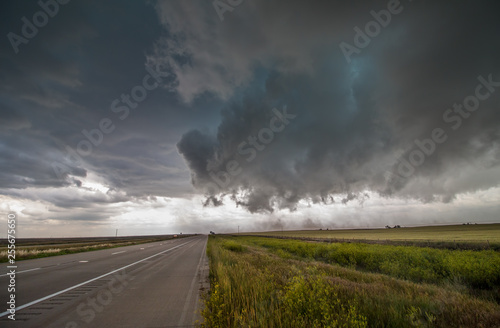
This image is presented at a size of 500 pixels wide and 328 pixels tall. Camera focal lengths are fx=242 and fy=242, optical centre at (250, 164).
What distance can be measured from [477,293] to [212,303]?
40.6 feet

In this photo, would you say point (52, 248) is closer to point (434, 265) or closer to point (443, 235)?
point (434, 265)

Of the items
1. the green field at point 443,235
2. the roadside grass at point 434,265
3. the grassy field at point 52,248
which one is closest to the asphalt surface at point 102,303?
the roadside grass at point 434,265

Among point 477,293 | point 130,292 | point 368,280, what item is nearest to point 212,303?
point 130,292

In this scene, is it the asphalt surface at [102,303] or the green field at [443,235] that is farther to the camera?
the green field at [443,235]

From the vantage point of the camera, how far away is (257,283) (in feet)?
23.7

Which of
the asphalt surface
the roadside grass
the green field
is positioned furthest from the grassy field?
the green field

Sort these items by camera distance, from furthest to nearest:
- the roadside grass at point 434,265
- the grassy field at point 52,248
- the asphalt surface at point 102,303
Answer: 1. the grassy field at point 52,248
2. the roadside grass at point 434,265
3. the asphalt surface at point 102,303

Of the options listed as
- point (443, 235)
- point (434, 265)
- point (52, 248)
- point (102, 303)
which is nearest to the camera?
point (102, 303)

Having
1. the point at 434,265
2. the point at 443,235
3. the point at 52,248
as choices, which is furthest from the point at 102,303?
the point at 443,235

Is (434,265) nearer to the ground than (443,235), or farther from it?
farther from it

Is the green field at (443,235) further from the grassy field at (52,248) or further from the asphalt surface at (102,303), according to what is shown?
the grassy field at (52,248)

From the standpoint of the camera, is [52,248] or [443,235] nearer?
[52,248]

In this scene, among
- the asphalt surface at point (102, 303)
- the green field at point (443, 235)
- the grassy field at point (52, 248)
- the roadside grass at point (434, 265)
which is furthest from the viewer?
the green field at point (443, 235)

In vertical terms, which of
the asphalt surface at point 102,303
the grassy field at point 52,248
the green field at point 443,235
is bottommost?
the green field at point 443,235
